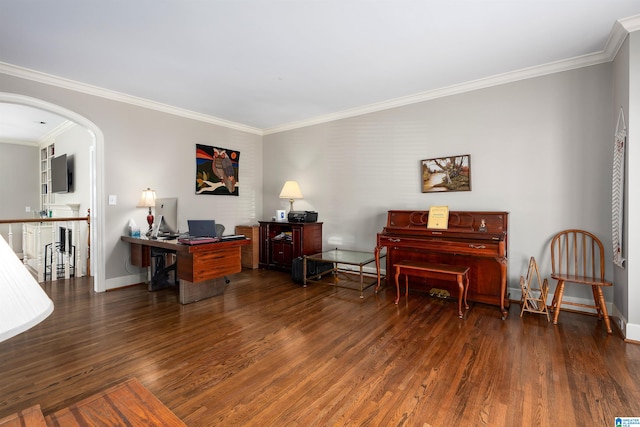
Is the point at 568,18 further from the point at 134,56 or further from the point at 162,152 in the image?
the point at 162,152

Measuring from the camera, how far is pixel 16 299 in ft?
2.14

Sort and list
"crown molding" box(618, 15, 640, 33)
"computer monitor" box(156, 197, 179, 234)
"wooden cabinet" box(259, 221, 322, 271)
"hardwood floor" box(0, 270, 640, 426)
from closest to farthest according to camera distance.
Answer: "hardwood floor" box(0, 270, 640, 426)
"crown molding" box(618, 15, 640, 33)
"computer monitor" box(156, 197, 179, 234)
"wooden cabinet" box(259, 221, 322, 271)

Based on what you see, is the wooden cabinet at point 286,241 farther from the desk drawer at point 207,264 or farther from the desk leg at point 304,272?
the desk drawer at point 207,264

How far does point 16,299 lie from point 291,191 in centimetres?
464

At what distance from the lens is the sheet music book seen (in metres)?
3.73

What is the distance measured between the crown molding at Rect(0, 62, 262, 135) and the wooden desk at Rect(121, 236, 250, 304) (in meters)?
1.91

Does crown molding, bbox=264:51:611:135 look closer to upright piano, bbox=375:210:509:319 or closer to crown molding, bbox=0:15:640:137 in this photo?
crown molding, bbox=0:15:640:137

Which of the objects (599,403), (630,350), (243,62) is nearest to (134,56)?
(243,62)

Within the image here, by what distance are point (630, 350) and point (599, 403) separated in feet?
3.30

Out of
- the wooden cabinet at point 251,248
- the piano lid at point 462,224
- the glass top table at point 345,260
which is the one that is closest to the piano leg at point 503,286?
the piano lid at point 462,224

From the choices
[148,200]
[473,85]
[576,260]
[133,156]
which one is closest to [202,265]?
[148,200]

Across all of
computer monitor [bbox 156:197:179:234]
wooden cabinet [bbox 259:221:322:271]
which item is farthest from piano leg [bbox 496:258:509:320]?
computer monitor [bbox 156:197:179:234]

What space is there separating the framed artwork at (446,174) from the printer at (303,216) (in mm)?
1803

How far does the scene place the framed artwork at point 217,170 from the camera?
16.9ft
